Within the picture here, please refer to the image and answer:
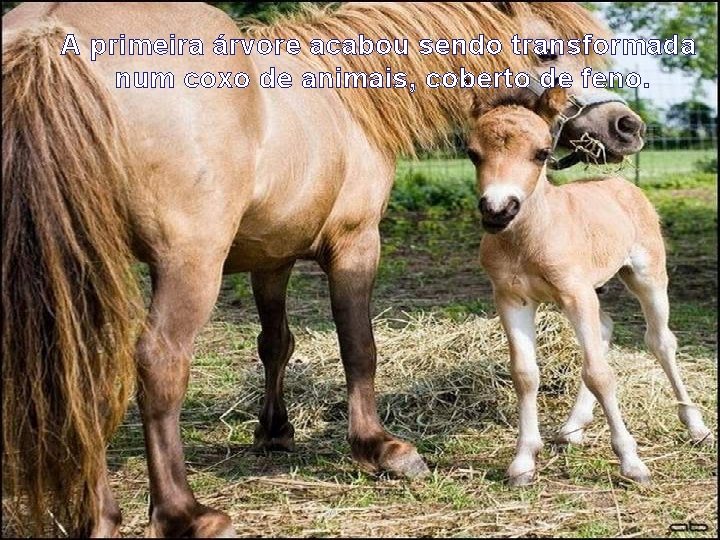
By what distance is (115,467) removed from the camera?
411 cm

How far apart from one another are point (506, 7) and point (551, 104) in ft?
3.26

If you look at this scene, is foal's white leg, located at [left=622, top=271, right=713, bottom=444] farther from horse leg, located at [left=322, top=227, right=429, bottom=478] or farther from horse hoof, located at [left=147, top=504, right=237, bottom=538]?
horse hoof, located at [left=147, top=504, right=237, bottom=538]

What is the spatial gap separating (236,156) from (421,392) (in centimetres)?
217

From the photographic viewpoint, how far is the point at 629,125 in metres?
4.21

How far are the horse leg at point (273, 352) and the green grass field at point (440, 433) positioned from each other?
0.36 feet

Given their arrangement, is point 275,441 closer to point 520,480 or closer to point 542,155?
point 520,480

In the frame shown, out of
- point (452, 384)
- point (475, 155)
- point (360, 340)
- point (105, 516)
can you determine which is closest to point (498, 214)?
point (475, 155)

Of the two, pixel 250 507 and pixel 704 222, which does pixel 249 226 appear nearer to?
pixel 250 507

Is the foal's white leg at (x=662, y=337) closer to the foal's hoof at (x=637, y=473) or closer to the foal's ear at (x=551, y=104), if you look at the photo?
the foal's hoof at (x=637, y=473)

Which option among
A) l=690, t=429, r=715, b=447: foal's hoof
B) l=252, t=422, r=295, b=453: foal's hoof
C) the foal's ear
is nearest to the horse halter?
the foal's ear

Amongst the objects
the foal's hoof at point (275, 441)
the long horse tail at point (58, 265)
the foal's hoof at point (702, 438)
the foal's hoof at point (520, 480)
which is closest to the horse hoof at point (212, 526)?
the long horse tail at point (58, 265)

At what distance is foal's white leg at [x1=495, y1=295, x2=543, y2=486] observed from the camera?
3783mm

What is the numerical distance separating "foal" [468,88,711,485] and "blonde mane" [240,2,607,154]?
0.46 m

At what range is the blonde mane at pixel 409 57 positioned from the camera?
4012mm
